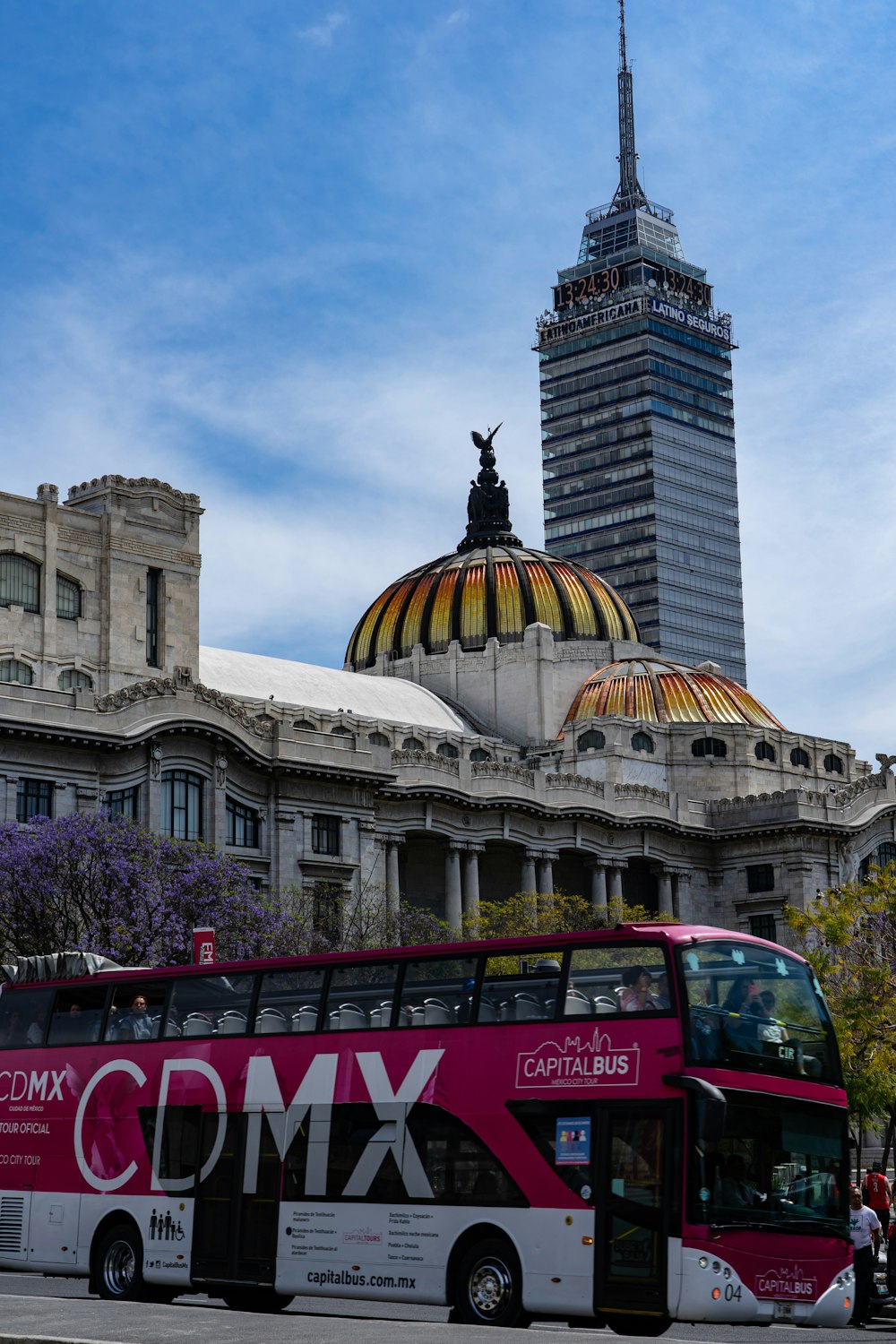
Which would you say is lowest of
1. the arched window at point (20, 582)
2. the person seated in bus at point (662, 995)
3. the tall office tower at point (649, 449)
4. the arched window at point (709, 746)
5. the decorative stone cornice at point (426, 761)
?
the person seated in bus at point (662, 995)

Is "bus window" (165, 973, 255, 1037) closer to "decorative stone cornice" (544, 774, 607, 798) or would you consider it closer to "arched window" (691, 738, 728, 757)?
"decorative stone cornice" (544, 774, 607, 798)

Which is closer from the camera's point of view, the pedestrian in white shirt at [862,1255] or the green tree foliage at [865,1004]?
the pedestrian in white shirt at [862,1255]

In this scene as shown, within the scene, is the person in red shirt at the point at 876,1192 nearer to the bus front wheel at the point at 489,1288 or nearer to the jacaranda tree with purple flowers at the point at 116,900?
the bus front wheel at the point at 489,1288

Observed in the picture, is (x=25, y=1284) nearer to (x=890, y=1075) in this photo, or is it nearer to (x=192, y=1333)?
(x=192, y=1333)

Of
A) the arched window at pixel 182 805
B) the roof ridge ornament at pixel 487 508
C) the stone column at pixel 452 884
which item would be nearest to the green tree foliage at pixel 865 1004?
the arched window at pixel 182 805

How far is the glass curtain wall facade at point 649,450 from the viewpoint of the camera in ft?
568

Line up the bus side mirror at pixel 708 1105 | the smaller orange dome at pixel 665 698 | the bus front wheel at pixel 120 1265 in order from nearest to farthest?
the bus side mirror at pixel 708 1105, the bus front wheel at pixel 120 1265, the smaller orange dome at pixel 665 698

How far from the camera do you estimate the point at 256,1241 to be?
24000 mm

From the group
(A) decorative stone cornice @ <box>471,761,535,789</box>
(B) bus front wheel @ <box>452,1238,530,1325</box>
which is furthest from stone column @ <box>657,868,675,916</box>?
(B) bus front wheel @ <box>452,1238,530,1325</box>

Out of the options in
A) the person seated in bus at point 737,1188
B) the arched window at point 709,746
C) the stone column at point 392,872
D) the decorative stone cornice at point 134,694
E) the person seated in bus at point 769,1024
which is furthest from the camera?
the arched window at point 709,746

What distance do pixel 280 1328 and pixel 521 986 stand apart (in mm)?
5001

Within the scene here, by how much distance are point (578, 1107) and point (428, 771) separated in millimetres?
60762

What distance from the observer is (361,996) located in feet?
→ 77.6

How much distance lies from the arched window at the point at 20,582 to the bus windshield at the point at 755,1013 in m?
52.0
